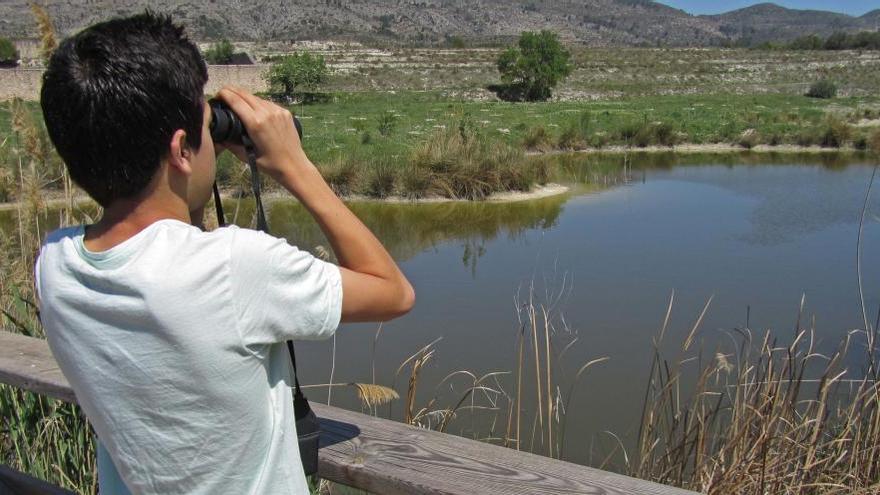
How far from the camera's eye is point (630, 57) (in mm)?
54344

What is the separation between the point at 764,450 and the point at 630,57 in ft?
181

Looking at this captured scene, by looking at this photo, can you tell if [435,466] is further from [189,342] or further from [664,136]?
[664,136]

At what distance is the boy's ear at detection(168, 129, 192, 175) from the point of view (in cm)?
94

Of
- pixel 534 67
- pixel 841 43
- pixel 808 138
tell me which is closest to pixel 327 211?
pixel 808 138

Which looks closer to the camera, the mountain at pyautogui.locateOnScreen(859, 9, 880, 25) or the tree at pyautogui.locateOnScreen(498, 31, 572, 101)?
the tree at pyautogui.locateOnScreen(498, 31, 572, 101)

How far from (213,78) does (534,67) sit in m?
14.0

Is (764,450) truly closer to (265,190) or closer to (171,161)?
(171,161)

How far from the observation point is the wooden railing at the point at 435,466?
114 cm

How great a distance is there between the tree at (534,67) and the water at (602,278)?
2289 cm

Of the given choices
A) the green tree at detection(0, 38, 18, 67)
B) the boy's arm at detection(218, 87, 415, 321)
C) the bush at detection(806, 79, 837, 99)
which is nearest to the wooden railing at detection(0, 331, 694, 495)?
the boy's arm at detection(218, 87, 415, 321)

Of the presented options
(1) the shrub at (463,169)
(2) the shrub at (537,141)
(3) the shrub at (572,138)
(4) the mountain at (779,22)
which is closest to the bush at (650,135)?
(3) the shrub at (572,138)

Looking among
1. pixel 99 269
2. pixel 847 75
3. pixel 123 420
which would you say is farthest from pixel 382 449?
pixel 847 75

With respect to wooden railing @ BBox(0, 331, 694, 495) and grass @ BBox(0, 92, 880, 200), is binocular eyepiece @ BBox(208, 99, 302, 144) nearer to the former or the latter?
wooden railing @ BBox(0, 331, 694, 495)

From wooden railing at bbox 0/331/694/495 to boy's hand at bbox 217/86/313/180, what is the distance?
1.54 ft
